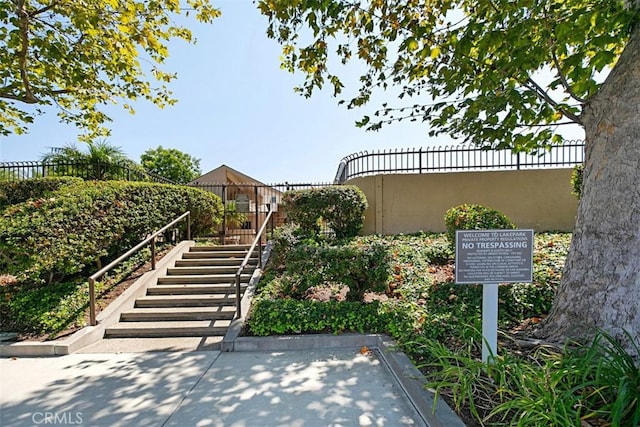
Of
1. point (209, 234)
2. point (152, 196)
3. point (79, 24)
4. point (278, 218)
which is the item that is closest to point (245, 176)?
point (278, 218)

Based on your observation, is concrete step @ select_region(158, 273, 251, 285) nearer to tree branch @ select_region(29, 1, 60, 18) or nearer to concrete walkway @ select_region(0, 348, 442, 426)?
Result: concrete walkway @ select_region(0, 348, 442, 426)

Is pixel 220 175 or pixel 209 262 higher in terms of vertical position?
pixel 220 175

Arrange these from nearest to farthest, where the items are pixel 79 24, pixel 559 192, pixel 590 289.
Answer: pixel 590 289 < pixel 79 24 < pixel 559 192

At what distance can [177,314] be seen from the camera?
4555 millimetres

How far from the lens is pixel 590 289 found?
280 centimetres

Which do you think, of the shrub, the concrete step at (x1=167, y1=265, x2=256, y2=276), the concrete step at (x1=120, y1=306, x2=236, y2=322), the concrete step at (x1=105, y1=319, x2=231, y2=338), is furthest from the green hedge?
the shrub

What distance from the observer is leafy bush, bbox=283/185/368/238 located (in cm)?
688

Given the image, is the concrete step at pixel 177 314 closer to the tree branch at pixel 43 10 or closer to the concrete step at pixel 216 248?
the concrete step at pixel 216 248

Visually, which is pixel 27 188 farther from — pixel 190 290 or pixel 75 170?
pixel 190 290

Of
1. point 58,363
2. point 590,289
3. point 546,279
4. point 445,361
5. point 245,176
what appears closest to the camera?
point 445,361

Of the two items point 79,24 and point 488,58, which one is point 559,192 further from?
point 79,24

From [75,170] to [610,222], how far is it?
1143 cm

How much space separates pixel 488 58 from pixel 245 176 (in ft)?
62.1

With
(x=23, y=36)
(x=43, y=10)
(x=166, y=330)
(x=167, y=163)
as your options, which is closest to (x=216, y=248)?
(x=166, y=330)
